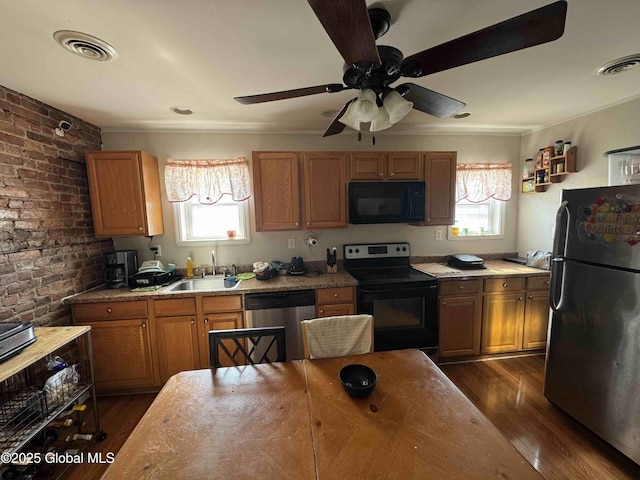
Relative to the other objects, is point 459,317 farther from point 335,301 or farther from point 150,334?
point 150,334

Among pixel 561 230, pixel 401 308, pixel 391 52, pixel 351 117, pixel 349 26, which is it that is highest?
pixel 391 52

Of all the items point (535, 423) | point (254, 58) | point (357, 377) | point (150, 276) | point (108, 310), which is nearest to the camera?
point (357, 377)

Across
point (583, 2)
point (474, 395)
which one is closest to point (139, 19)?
point (583, 2)

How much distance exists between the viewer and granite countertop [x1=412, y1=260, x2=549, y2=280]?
2.57 metres

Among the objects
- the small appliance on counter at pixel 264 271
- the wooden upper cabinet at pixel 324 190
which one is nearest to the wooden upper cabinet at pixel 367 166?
the wooden upper cabinet at pixel 324 190

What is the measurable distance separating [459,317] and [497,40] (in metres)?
2.33

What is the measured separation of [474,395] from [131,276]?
3125 millimetres

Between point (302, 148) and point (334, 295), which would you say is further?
point (302, 148)

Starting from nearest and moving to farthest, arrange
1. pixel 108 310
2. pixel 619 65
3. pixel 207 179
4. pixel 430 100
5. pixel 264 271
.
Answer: pixel 430 100 < pixel 619 65 < pixel 108 310 < pixel 264 271 < pixel 207 179

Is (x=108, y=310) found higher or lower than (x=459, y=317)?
higher

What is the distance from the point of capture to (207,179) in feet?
9.12

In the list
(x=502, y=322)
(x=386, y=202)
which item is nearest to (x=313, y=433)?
(x=386, y=202)

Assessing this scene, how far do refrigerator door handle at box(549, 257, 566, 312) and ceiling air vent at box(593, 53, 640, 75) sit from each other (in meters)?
1.26

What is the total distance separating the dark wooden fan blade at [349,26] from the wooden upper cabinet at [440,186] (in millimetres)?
1993
